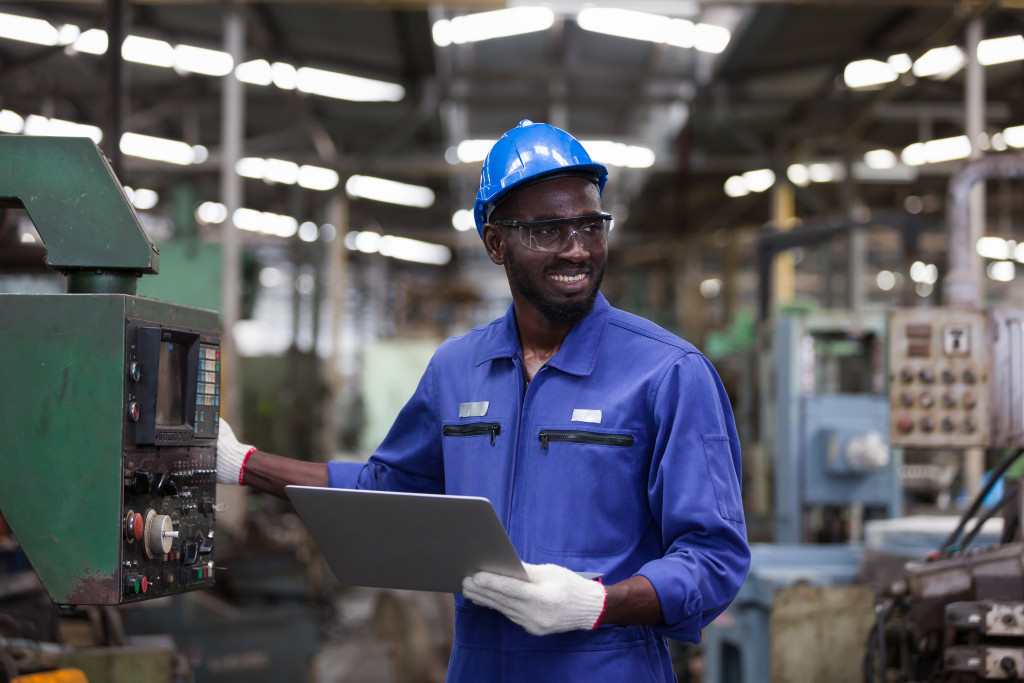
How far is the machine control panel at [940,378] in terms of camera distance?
3.12 meters

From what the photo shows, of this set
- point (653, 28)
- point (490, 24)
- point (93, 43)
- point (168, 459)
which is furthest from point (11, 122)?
point (168, 459)

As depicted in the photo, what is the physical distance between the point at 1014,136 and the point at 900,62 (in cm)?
216

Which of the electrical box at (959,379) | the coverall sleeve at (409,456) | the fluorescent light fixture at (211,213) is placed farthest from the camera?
the fluorescent light fixture at (211,213)

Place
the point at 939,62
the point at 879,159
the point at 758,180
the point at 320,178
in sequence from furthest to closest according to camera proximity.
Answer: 1. the point at 758,180
2. the point at 320,178
3. the point at 879,159
4. the point at 939,62

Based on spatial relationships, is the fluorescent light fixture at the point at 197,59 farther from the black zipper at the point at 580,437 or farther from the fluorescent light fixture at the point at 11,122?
the black zipper at the point at 580,437

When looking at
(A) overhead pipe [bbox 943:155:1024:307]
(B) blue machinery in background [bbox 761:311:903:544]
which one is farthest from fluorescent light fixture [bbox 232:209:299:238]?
(A) overhead pipe [bbox 943:155:1024:307]

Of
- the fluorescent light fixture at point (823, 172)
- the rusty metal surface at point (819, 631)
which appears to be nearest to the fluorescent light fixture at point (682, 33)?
the fluorescent light fixture at point (823, 172)

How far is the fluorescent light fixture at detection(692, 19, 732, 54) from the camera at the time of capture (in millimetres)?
7637

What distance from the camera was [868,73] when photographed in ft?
26.6

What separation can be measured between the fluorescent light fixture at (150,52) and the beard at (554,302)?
6597 mm

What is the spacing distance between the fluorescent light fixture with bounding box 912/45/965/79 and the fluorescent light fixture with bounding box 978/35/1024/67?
0.18 meters

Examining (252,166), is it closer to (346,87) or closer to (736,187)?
(346,87)

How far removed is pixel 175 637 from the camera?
453 cm

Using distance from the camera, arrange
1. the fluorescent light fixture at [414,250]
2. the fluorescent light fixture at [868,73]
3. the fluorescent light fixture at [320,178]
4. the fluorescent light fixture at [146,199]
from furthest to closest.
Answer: the fluorescent light fixture at [414,250], the fluorescent light fixture at [146,199], the fluorescent light fixture at [320,178], the fluorescent light fixture at [868,73]
